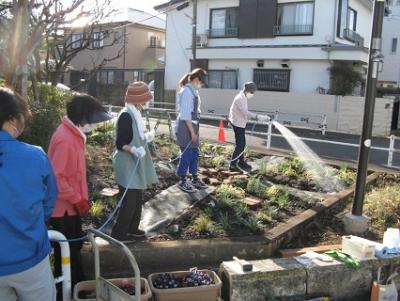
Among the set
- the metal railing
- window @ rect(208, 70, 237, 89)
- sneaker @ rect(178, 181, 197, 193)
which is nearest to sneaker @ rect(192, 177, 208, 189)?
sneaker @ rect(178, 181, 197, 193)

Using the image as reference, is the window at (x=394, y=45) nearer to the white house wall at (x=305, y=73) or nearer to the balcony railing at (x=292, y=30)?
the balcony railing at (x=292, y=30)

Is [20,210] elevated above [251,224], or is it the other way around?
[20,210]

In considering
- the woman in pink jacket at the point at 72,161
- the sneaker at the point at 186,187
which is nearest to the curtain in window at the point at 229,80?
the sneaker at the point at 186,187

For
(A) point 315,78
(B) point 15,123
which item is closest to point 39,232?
(B) point 15,123

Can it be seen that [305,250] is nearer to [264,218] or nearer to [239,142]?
[264,218]

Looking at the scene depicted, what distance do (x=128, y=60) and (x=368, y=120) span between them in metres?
29.3

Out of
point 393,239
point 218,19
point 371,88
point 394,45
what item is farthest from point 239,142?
point 394,45

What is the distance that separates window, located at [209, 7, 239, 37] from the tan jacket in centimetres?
1773

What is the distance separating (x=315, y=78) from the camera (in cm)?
2270

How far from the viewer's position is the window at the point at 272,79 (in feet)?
76.8

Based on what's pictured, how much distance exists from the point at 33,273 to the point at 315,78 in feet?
71.2

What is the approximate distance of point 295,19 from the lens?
23.4 m

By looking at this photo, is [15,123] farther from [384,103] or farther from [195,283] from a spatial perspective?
[384,103]

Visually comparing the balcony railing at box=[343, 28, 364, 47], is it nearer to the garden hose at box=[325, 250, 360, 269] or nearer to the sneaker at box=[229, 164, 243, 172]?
the sneaker at box=[229, 164, 243, 172]
